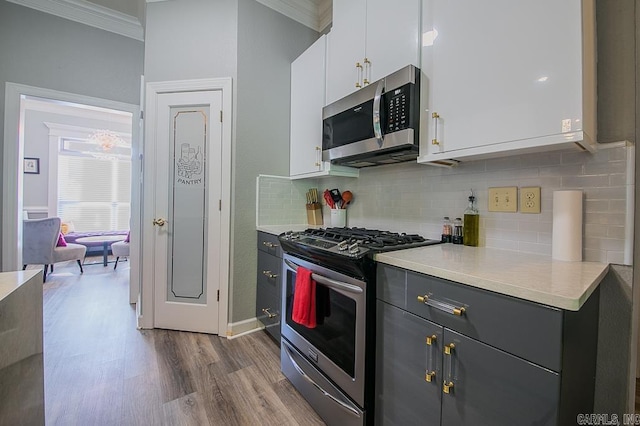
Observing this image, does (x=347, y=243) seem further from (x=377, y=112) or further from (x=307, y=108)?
(x=307, y=108)

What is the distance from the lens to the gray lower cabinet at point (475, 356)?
72cm

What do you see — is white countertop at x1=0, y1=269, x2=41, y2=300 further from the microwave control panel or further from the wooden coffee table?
the wooden coffee table

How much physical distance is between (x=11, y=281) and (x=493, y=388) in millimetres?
1621

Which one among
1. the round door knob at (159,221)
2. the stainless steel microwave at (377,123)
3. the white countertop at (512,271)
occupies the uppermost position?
the stainless steel microwave at (377,123)

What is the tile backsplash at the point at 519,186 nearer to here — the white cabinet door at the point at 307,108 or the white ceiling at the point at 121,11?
the white cabinet door at the point at 307,108

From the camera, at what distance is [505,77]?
1072mm

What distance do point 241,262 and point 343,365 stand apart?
1.36 meters

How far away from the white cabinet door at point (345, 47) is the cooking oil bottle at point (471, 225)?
0.99 meters

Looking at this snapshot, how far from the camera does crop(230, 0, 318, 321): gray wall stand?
2346mm

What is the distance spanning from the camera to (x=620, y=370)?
1028mm

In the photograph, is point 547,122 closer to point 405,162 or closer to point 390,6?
point 405,162

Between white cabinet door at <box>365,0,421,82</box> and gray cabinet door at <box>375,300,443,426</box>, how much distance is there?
1.22 meters

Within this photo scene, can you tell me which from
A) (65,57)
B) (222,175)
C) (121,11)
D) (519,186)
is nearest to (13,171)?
(65,57)

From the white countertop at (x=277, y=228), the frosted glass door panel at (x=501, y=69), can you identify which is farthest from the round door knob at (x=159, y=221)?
the frosted glass door panel at (x=501, y=69)
